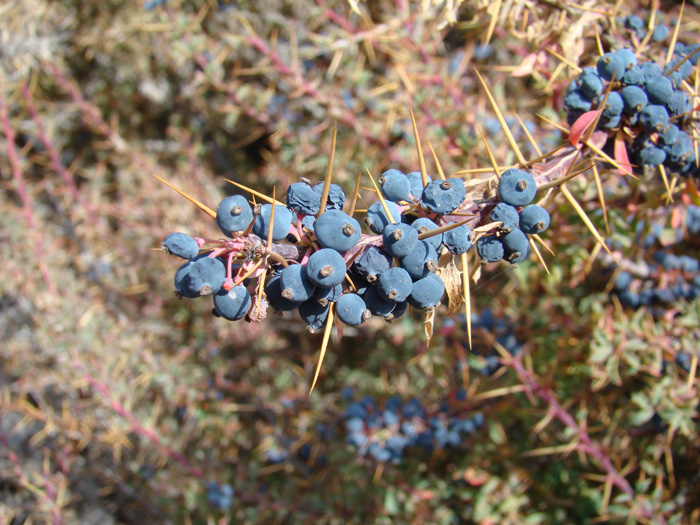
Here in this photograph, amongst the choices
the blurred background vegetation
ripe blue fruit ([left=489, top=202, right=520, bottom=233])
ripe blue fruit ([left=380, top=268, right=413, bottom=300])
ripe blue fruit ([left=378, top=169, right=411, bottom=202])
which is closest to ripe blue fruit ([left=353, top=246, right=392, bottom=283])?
ripe blue fruit ([left=380, top=268, right=413, bottom=300])

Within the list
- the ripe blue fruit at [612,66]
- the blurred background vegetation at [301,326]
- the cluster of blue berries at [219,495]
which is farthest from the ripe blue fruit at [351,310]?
the cluster of blue berries at [219,495]

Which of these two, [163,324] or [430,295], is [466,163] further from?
[163,324]

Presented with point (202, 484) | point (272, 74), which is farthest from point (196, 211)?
point (202, 484)

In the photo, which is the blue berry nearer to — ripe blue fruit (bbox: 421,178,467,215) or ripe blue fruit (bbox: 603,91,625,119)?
ripe blue fruit (bbox: 603,91,625,119)

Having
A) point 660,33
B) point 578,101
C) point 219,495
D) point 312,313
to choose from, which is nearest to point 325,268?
point 312,313

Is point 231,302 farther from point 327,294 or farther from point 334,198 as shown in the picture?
point 334,198
